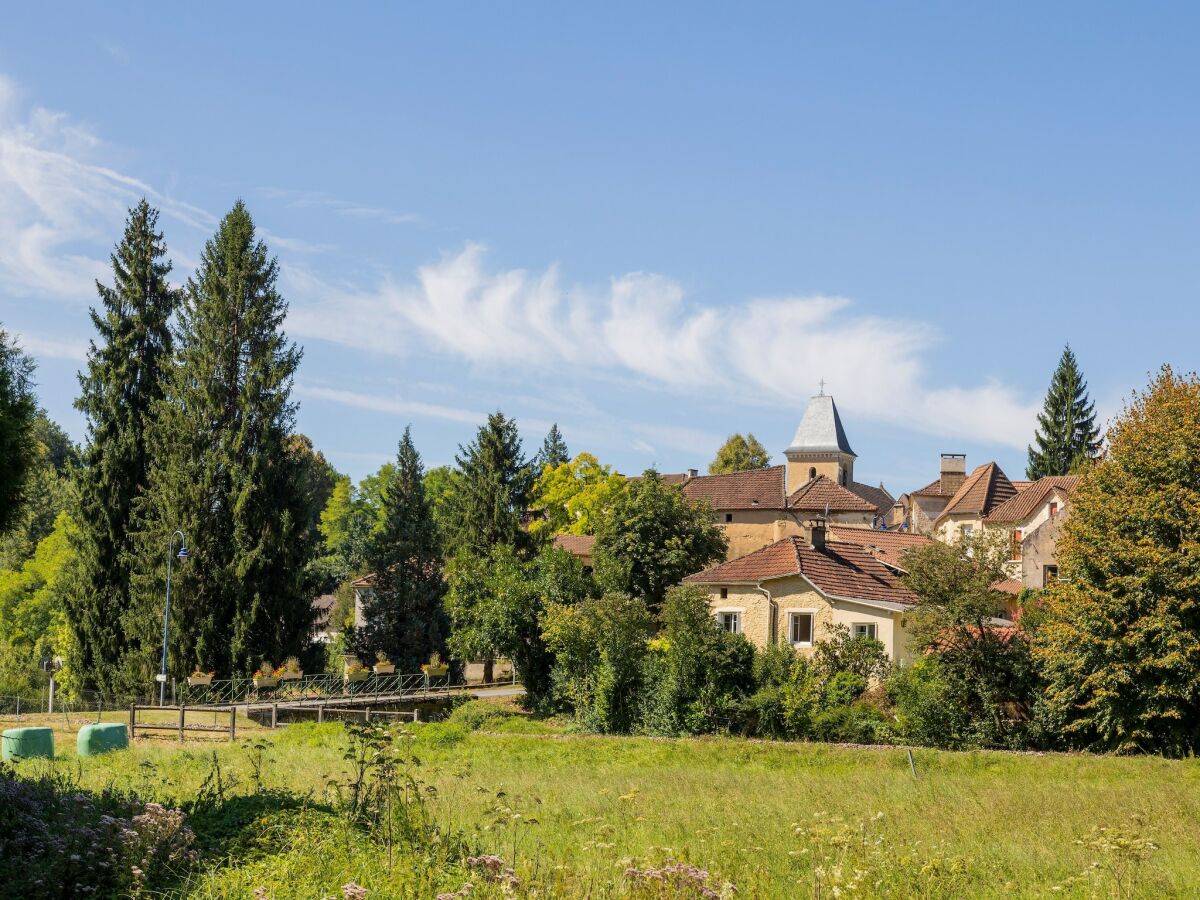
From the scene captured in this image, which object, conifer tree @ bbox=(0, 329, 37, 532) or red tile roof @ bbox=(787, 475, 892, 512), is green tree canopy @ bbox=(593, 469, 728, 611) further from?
conifer tree @ bbox=(0, 329, 37, 532)

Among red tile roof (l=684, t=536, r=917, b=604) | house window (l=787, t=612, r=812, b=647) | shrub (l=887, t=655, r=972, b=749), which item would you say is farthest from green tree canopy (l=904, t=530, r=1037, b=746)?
house window (l=787, t=612, r=812, b=647)

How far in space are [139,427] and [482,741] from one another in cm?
2611

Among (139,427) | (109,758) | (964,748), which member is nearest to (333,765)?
(109,758)

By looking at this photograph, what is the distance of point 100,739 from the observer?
27.2m

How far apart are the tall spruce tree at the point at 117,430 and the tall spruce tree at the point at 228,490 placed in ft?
4.75

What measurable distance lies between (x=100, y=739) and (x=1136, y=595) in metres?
27.1

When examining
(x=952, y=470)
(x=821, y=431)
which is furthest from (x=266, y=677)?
(x=821, y=431)

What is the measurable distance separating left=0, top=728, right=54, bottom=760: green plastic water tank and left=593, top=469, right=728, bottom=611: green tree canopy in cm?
2932

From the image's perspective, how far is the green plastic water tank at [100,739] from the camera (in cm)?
2694

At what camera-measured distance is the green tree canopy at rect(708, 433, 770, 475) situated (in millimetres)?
109125

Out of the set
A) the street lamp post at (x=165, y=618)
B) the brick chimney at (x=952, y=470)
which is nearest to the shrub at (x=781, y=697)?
the street lamp post at (x=165, y=618)

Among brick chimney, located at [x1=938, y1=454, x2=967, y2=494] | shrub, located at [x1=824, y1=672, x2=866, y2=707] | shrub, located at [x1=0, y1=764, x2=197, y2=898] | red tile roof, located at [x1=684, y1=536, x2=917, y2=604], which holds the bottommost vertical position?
shrub, located at [x1=824, y1=672, x2=866, y2=707]

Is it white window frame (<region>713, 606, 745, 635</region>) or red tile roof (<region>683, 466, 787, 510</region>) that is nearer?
white window frame (<region>713, 606, 745, 635</region>)

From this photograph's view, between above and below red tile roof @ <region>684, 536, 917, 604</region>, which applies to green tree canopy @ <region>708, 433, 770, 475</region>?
above
